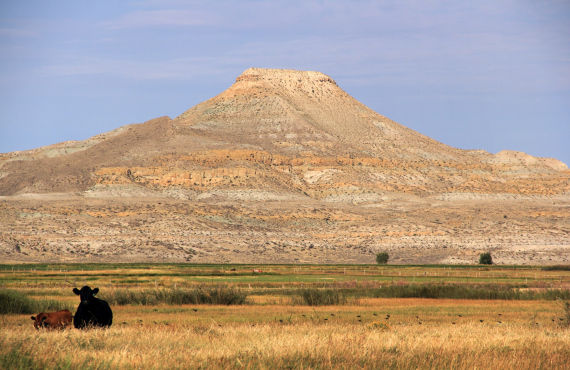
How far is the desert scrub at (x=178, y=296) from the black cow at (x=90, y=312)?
17.1 metres

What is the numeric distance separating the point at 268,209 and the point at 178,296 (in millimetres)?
112842

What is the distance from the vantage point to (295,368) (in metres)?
16.6

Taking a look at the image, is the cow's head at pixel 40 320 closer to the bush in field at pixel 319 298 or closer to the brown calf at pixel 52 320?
the brown calf at pixel 52 320

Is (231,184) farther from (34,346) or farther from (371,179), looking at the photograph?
(34,346)

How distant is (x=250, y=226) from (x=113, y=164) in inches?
2368

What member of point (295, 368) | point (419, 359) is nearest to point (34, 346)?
point (295, 368)

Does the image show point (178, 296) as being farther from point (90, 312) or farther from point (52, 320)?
point (90, 312)

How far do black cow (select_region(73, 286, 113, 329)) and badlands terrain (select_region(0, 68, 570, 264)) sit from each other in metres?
92.6

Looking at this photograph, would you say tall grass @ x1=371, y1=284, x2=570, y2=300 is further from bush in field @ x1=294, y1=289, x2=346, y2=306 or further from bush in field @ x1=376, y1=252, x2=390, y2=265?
bush in field @ x1=376, y1=252, x2=390, y2=265

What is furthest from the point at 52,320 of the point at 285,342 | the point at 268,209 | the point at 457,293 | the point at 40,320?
the point at 268,209

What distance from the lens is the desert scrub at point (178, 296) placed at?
131 feet

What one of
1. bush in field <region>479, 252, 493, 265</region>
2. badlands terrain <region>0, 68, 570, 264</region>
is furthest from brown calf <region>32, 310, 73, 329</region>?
badlands terrain <region>0, 68, 570, 264</region>

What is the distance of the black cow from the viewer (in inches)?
838

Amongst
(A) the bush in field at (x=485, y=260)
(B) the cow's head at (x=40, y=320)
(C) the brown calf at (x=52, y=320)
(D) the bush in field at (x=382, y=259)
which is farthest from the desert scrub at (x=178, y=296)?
(D) the bush in field at (x=382, y=259)
